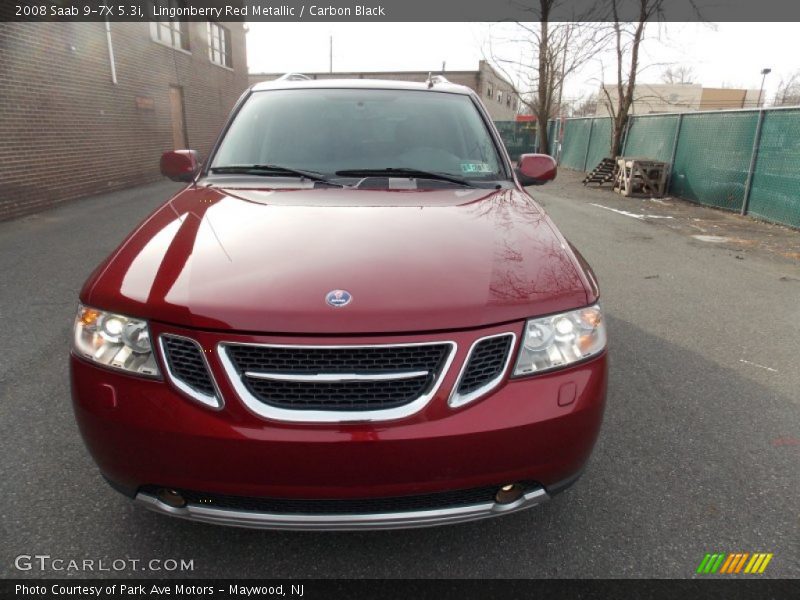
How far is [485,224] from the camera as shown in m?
2.28

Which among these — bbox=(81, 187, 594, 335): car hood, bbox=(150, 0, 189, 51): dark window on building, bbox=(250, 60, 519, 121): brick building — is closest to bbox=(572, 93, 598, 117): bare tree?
bbox=(250, 60, 519, 121): brick building

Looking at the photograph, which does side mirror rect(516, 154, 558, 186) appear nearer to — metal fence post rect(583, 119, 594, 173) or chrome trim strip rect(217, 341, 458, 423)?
chrome trim strip rect(217, 341, 458, 423)

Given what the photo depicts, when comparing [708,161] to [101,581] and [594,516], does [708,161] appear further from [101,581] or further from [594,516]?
[101,581]

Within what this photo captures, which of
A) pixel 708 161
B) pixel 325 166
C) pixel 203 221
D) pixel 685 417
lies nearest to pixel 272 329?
pixel 203 221

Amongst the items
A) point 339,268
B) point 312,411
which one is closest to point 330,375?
point 312,411

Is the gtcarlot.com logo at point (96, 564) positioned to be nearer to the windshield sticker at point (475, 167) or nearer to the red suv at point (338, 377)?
the red suv at point (338, 377)

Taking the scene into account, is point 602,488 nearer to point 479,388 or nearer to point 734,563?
point 734,563

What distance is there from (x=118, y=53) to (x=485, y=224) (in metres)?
12.9

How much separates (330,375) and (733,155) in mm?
12118

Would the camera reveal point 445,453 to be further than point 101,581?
No

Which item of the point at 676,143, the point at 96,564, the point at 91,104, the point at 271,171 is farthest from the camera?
the point at 676,143

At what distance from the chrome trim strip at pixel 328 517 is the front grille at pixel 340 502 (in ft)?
0.05

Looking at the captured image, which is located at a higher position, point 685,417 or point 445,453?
point 445,453

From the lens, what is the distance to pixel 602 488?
2443mm
